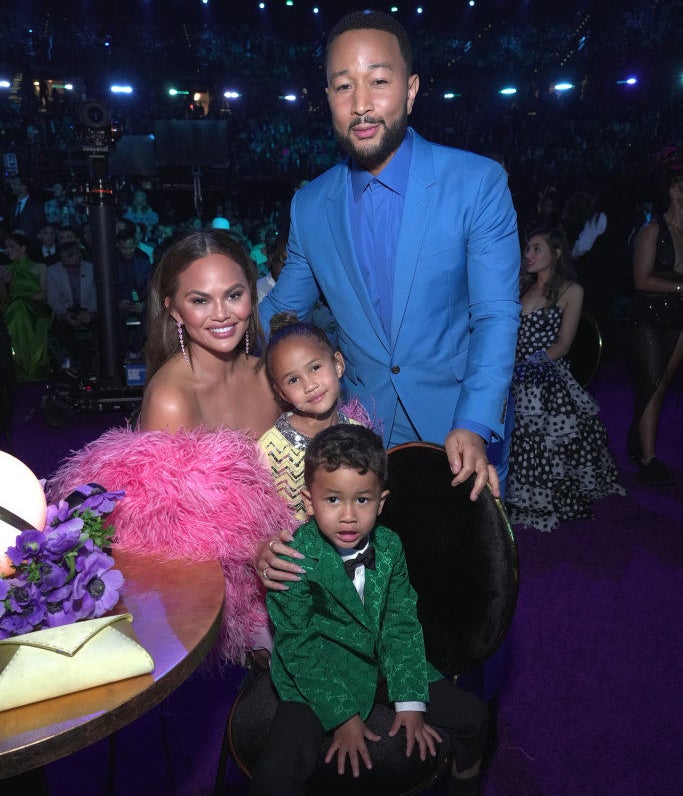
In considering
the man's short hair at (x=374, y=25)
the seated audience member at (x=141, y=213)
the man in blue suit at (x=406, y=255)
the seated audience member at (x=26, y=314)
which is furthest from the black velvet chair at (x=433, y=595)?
the seated audience member at (x=141, y=213)

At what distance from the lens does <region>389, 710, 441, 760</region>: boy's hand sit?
Result: 137 cm

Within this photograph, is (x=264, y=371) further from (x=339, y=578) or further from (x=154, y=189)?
(x=154, y=189)

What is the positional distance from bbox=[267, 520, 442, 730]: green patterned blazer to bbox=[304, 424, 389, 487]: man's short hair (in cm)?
17

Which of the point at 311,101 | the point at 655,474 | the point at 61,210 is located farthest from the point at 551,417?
the point at 311,101

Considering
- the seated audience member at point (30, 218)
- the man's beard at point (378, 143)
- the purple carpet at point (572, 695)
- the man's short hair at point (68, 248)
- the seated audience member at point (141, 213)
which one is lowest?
the purple carpet at point (572, 695)

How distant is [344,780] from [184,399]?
3.51 ft

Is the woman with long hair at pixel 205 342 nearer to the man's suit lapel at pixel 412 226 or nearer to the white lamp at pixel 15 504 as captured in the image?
the man's suit lapel at pixel 412 226

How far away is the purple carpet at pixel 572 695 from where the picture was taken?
6.61ft

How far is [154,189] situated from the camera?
50.1ft

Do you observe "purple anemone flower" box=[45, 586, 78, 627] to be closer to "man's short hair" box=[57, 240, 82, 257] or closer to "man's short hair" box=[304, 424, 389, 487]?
"man's short hair" box=[304, 424, 389, 487]

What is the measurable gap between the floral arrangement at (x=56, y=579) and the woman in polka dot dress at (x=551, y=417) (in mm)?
3029

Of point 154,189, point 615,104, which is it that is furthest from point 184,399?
point 615,104

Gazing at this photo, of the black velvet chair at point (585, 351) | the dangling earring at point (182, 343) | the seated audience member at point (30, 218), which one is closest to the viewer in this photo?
the dangling earring at point (182, 343)

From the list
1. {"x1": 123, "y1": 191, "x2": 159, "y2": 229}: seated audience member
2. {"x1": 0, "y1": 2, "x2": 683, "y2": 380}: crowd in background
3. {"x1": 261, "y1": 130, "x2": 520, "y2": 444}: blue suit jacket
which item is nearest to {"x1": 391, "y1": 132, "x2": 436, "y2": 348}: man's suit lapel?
{"x1": 261, "y1": 130, "x2": 520, "y2": 444}: blue suit jacket
